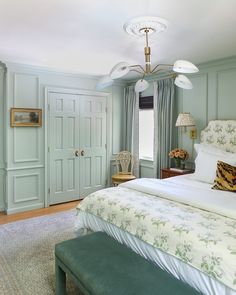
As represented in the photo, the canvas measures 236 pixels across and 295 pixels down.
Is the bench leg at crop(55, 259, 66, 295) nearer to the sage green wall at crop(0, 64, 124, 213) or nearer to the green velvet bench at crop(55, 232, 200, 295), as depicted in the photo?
the green velvet bench at crop(55, 232, 200, 295)

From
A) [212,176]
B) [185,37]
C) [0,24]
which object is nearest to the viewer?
[0,24]

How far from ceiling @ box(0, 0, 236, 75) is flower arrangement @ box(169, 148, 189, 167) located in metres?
1.47

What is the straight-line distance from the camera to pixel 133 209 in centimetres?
228

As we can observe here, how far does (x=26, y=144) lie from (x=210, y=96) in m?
3.17

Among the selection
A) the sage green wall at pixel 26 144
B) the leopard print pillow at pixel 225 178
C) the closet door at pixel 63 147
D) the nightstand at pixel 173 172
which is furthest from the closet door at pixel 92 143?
the leopard print pillow at pixel 225 178

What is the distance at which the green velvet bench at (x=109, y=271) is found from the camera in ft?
5.04

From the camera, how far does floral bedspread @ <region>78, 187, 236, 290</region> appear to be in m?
1.57

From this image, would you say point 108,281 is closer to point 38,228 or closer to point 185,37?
point 38,228

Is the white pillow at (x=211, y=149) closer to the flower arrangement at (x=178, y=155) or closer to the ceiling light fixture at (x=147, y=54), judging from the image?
the flower arrangement at (x=178, y=155)

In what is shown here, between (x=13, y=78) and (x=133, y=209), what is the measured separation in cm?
318

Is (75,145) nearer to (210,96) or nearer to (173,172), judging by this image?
(173,172)

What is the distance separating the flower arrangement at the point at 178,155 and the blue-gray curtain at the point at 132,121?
1169mm

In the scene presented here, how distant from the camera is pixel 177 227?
1.88 meters

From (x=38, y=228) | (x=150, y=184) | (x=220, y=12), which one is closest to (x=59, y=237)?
(x=38, y=228)
